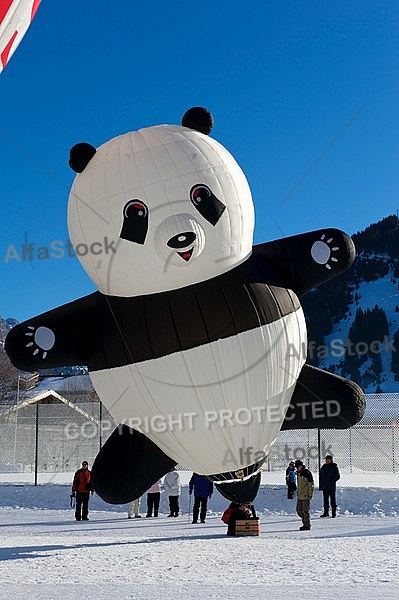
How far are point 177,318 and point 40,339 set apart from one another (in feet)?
4.56

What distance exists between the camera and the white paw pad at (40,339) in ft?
24.2

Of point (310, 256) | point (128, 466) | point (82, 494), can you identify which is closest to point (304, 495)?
point (82, 494)

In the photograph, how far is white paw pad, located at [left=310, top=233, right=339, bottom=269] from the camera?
775 centimetres

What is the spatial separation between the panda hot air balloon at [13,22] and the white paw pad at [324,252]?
3.66 m

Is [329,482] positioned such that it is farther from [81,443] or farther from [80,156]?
[81,443]

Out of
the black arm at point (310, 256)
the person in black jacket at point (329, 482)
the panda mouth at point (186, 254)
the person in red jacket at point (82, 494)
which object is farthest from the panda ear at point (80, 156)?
the person in black jacket at point (329, 482)

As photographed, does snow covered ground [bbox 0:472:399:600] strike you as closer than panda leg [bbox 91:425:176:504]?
Yes

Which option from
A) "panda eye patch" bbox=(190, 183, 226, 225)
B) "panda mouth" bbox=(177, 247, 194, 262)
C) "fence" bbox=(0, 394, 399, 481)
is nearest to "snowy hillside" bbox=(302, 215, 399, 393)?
"fence" bbox=(0, 394, 399, 481)

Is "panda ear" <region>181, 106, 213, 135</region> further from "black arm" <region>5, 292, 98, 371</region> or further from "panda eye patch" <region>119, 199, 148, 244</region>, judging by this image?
"black arm" <region>5, 292, 98, 371</region>

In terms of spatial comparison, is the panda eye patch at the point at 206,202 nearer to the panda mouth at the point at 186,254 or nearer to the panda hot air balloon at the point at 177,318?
the panda hot air balloon at the point at 177,318

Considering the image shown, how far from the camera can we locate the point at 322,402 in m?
7.92

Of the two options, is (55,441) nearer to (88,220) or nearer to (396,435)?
(396,435)

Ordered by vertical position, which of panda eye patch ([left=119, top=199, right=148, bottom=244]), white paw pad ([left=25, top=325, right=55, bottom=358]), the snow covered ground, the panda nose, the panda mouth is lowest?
the snow covered ground

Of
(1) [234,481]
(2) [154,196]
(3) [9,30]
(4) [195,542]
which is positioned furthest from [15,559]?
(3) [9,30]
